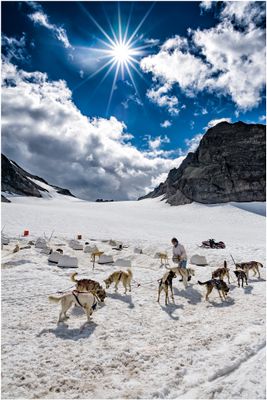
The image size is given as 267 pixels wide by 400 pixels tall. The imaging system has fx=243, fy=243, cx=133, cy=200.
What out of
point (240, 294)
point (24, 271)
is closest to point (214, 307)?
point (240, 294)

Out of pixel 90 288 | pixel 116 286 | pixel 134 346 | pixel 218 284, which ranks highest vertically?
pixel 218 284

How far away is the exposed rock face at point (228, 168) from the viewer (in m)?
89.9

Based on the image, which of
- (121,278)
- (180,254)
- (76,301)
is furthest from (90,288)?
(180,254)

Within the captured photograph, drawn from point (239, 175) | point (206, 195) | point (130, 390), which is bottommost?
point (130, 390)

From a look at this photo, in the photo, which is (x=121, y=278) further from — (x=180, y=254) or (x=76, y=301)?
(x=76, y=301)

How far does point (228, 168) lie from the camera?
95625mm

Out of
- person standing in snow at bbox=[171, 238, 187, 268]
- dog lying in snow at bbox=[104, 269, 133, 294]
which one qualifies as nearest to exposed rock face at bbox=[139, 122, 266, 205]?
person standing in snow at bbox=[171, 238, 187, 268]

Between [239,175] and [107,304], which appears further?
[239,175]

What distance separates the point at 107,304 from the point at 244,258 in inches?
640

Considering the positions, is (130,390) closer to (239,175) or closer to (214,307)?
(214,307)

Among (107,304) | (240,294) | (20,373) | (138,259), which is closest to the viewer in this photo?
(20,373)

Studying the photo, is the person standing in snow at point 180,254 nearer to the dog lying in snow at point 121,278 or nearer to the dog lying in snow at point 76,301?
the dog lying in snow at point 121,278

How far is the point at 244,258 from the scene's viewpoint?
21453 mm

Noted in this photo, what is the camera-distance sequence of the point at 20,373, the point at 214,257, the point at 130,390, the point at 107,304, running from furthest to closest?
the point at 214,257
the point at 107,304
the point at 20,373
the point at 130,390
